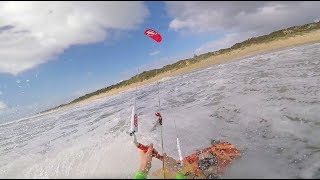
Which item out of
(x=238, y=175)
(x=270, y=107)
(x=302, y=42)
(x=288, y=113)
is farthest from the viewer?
(x=302, y=42)

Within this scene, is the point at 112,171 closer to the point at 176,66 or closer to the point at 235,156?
the point at 235,156

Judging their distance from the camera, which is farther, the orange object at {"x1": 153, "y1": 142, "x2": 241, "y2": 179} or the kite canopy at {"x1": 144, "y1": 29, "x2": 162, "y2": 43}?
the kite canopy at {"x1": 144, "y1": 29, "x2": 162, "y2": 43}

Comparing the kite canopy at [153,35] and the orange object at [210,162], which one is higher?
the kite canopy at [153,35]

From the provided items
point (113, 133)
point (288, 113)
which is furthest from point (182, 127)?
point (288, 113)

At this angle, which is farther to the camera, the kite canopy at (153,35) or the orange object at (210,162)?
the kite canopy at (153,35)

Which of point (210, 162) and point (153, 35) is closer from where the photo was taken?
point (210, 162)

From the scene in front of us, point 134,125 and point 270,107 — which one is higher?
point 134,125

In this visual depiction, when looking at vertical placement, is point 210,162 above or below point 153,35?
below

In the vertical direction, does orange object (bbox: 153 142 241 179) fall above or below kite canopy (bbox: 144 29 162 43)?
below
